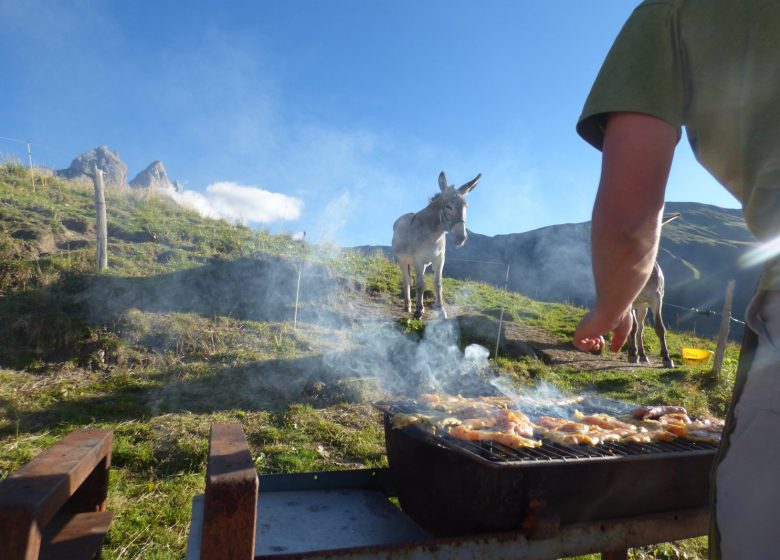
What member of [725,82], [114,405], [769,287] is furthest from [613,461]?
[114,405]

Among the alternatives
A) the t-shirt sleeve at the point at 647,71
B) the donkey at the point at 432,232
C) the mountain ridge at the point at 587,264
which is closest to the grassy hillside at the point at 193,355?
the donkey at the point at 432,232

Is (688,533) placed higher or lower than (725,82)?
lower

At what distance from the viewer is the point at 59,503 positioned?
1.76 metres

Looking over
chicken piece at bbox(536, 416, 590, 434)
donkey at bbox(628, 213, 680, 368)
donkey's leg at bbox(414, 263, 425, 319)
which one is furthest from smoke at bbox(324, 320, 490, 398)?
donkey at bbox(628, 213, 680, 368)

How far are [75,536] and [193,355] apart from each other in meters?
5.00

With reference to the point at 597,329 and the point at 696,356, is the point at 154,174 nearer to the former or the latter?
the point at 696,356

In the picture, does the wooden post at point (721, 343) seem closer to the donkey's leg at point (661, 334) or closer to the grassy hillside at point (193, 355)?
the grassy hillside at point (193, 355)

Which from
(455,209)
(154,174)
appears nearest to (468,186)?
(455,209)

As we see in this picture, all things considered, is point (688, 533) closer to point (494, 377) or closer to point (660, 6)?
point (660, 6)

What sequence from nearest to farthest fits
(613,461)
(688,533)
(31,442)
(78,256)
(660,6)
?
(660,6) < (613,461) < (688,533) < (31,442) < (78,256)

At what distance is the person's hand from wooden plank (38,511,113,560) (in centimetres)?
239

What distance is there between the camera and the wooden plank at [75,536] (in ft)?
7.39

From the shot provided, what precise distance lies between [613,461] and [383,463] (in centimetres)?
329

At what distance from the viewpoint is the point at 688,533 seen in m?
2.40
